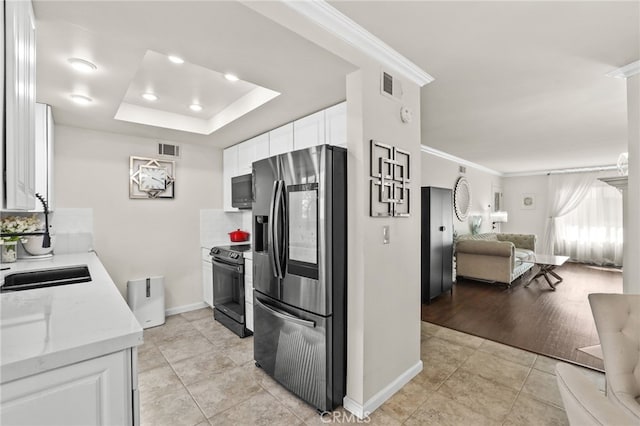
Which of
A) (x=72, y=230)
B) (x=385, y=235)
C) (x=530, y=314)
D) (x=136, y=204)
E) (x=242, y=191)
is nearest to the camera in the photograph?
(x=385, y=235)

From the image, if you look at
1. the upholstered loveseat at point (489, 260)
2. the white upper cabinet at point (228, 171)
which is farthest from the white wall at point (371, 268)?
the upholstered loveseat at point (489, 260)

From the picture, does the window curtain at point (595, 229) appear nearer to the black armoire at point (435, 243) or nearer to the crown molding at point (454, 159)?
the crown molding at point (454, 159)

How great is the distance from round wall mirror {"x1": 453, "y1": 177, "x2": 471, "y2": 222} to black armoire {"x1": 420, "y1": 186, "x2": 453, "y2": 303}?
148 cm

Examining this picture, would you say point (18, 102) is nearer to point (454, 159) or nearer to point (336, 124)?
point (336, 124)

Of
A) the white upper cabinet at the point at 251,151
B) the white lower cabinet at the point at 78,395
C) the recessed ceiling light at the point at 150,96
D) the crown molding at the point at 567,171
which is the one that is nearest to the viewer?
the white lower cabinet at the point at 78,395

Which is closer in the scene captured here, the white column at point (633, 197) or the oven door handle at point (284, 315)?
the oven door handle at point (284, 315)

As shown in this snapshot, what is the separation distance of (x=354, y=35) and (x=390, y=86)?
18.9 inches

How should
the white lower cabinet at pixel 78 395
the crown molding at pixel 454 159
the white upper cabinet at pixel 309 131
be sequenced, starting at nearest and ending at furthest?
the white lower cabinet at pixel 78 395 < the white upper cabinet at pixel 309 131 < the crown molding at pixel 454 159

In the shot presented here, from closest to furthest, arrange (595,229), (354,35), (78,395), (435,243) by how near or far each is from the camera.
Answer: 1. (78,395)
2. (354,35)
3. (435,243)
4. (595,229)

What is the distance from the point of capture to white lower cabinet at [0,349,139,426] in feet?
2.84

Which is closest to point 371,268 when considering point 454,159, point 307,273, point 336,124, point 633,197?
point 307,273

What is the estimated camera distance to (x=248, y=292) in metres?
3.09

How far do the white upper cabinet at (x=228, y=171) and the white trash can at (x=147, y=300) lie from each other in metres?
1.25

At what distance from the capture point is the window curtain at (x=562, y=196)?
7.58 metres
